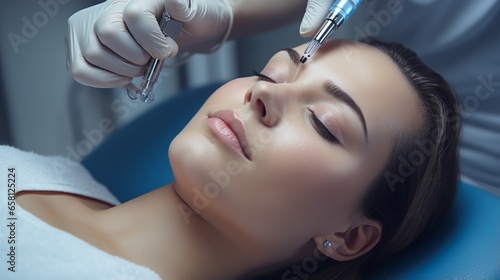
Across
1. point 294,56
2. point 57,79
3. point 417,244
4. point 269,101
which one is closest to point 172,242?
point 269,101

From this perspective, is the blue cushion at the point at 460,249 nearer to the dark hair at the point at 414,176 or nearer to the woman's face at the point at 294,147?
the dark hair at the point at 414,176

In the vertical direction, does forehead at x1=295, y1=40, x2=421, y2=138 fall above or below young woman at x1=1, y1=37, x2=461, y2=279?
above

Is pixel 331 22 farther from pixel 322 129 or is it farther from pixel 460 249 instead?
pixel 460 249

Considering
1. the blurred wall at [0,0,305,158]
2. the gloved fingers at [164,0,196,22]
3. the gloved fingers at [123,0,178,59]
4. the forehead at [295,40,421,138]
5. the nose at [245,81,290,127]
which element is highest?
the forehead at [295,40,421,138]

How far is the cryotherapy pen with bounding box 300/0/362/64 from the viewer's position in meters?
1.02

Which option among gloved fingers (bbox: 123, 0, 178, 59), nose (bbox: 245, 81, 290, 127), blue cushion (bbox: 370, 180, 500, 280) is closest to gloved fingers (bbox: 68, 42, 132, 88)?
gloved fingers (bbox: 123, 0, 178, 59)

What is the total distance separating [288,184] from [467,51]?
0.80m

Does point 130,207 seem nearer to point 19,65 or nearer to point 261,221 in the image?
point 261,221

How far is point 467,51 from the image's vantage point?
1444mm

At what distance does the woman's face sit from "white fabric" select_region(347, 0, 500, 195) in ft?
1.65

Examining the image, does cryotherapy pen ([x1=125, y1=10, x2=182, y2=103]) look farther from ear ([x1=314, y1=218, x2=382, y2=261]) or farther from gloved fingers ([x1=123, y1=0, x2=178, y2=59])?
ear ([x1=314, y1=218, x2=382, y2=261])

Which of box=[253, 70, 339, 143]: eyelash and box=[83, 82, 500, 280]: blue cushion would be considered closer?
box=[253, 70, 339, 143]: eyelash

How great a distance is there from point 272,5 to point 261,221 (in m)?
0.69

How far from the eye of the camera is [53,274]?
34.9 inches
